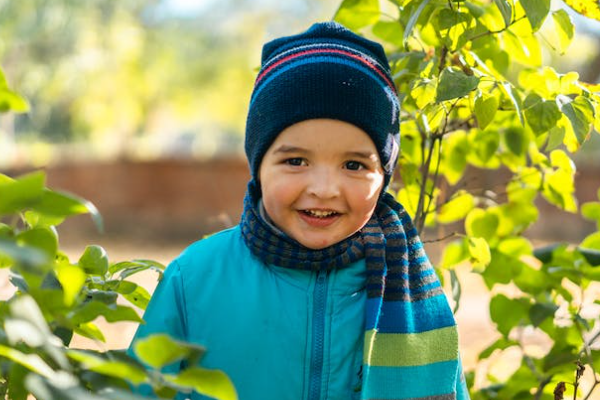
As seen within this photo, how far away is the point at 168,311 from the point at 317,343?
13.4 inches

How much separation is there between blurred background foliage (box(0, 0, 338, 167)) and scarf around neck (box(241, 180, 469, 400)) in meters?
18.4

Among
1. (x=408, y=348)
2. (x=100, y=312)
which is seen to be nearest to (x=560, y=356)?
(x=408, y=348)

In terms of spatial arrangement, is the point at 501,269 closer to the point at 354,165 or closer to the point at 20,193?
the point at 354,165

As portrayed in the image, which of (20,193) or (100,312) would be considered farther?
(100,312)

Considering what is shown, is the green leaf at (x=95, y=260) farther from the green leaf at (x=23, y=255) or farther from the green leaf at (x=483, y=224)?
the green leaf at (x=483, y=224)

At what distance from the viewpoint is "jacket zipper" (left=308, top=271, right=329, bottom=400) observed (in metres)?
1.88

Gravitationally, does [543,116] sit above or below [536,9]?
below

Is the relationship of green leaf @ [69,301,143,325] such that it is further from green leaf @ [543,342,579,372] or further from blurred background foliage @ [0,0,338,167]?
blurred background foliage @ [0,0,338,167]

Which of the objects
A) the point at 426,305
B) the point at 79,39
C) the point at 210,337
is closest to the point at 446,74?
the point at 426,305

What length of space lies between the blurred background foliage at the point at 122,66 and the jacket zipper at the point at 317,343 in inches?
725

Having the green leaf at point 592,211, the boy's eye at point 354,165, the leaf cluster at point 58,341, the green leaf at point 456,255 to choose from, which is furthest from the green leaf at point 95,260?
the green leaf at point 592,211

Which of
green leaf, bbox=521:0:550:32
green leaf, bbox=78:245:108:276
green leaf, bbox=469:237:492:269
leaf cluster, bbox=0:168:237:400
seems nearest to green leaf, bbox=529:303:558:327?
green leaf, bbox=469:237:492:269

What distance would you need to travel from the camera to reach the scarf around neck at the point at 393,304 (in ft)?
6.13

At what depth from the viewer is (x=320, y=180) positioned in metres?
1.85
